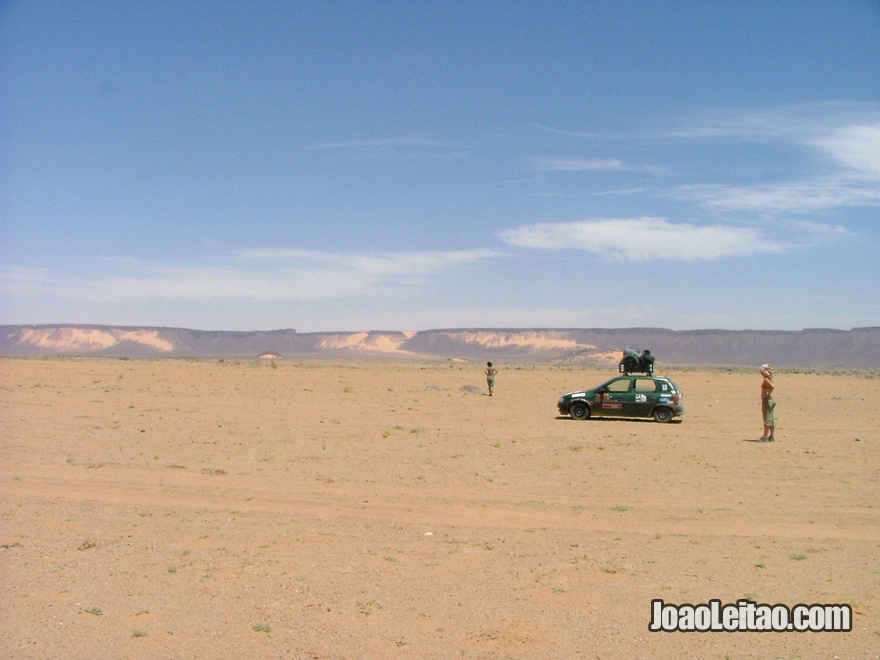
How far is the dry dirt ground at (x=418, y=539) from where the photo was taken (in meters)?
6.72

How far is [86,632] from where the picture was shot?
668 cm

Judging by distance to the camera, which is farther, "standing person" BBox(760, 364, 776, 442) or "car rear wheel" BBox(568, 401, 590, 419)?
"car rear wheel" BBox(568, 401, 590, 419)

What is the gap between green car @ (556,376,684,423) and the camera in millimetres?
24422

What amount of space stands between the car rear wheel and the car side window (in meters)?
1.00

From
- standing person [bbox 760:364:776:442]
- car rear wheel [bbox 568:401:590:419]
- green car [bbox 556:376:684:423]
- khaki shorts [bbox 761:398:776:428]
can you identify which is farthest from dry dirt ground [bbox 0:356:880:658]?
car rear wheel [bbox 568:401:590:419]

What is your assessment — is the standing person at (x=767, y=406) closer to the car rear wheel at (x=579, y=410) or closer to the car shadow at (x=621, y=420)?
the car shadow at (x=621, y=420)

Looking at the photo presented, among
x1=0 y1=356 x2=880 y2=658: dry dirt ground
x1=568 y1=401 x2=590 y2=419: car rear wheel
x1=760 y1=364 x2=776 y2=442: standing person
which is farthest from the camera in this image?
x1=568 y1=401 x2=590 y2=419: car rear wheel

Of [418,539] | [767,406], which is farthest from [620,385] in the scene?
[418,539]

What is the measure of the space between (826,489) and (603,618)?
8149 millimetres

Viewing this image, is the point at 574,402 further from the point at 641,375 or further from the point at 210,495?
the point at 210,495

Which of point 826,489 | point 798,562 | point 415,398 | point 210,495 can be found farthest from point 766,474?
point 415,398

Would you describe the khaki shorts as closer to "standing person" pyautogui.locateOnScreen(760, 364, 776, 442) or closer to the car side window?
"standing person" pyautogui.locateOnScreen(760, 364, 776, 442)

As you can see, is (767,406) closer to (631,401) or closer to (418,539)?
(631,401)

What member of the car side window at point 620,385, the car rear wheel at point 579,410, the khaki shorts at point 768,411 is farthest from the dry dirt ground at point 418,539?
the car side window at point 620,385
